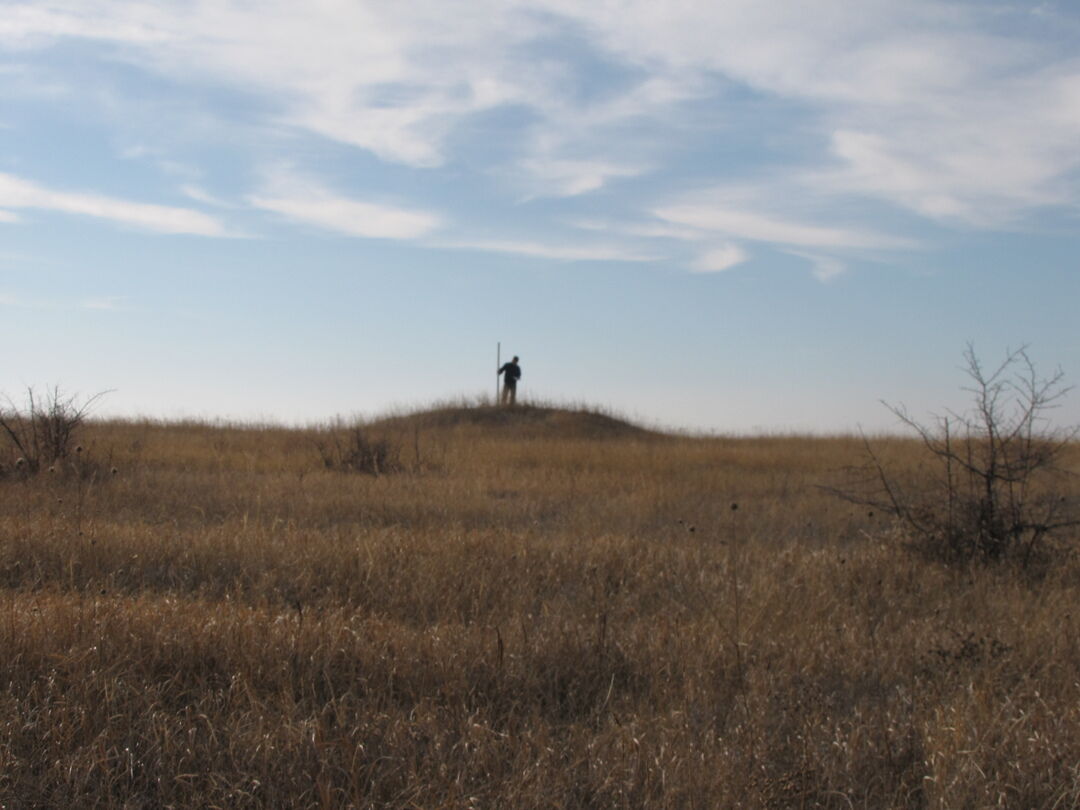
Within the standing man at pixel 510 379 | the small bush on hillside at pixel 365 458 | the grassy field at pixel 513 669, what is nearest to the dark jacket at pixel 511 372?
the standing man at pixel 510 379

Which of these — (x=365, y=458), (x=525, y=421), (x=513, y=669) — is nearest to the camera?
(x=513, y=669)

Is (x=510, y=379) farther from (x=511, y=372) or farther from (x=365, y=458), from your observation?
(x=365, y=458)

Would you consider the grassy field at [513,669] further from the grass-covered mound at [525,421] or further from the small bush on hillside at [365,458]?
the grass-covered mound at [525,421]

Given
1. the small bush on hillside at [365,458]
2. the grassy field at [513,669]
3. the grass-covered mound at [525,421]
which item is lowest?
the grassy field at [513,669]

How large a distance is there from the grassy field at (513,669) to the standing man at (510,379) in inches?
695

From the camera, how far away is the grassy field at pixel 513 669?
3242mm

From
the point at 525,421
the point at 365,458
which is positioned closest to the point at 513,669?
the point at 365,458

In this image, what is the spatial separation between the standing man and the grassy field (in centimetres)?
1765

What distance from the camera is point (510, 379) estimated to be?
26.6 m

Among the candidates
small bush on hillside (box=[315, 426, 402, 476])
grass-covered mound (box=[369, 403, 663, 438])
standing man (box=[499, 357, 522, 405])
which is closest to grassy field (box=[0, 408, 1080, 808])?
small bush on hillside (box=[315, 426, 402, 476])

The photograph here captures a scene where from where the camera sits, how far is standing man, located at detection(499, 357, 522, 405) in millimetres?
26219

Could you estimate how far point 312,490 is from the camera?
10.7 m

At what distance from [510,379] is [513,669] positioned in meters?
22.5

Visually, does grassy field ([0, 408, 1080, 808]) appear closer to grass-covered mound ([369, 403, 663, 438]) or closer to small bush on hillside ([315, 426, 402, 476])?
small bush on hillside ([315, 426, 402, 476])
